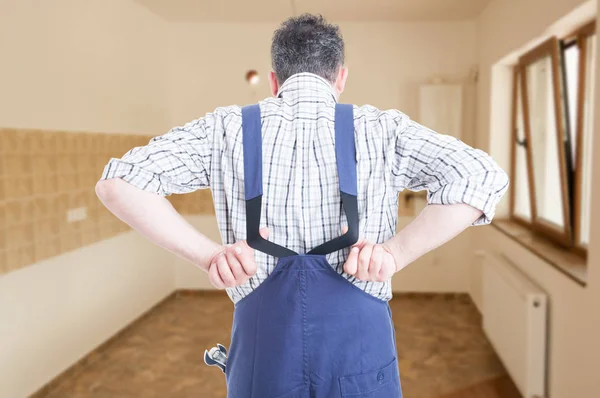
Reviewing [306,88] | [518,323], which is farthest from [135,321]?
[306,88]

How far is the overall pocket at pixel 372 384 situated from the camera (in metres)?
0.97

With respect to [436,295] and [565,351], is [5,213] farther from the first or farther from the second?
[436,295]

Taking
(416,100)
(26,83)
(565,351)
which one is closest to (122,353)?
(26,83)

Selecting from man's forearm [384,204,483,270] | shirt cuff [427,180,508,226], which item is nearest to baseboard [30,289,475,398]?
man's forearm [384,204,483,270]

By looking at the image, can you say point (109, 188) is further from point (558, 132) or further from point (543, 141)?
point (543, 141)

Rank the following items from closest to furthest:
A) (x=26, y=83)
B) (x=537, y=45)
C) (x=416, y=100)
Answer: (x=26, y=83) → (x=537, y=45) → (x=416, y=100)

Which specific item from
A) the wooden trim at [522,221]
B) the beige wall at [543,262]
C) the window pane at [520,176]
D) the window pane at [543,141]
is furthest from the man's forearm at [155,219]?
the window pane at [520,176]

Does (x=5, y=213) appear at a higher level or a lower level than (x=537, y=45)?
lower

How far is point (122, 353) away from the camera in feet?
11.4

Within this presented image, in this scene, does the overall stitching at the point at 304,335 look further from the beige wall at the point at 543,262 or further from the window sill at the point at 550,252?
the window sill at the point at 550,252

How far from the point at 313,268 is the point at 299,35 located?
0.47 metres

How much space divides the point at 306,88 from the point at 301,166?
17 cm

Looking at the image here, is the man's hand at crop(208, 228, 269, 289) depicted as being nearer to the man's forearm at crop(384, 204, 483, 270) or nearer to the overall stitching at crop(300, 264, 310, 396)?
the overall stitching at crop(300, 264, 310, 396)

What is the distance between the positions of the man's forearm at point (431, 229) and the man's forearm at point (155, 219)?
1.08 feet
